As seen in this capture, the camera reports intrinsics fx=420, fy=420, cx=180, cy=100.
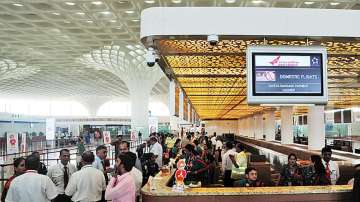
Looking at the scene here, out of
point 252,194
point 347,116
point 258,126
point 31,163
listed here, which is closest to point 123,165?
point 31,163

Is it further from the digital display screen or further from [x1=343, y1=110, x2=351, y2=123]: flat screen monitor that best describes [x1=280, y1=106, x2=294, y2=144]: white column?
[x1=343, y1=110, x2=351, y2=123]: flat screen monitor

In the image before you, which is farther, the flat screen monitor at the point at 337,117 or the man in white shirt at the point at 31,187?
the flat screen monitor at the point at 337,117

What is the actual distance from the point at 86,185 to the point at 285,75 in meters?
3.28

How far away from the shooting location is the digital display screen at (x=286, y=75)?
6127mm

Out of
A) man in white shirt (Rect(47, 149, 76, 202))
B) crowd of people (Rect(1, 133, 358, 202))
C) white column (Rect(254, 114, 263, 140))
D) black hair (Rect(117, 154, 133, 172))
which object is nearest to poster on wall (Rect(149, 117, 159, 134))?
white column (Rect(254, 114, 263, 140))

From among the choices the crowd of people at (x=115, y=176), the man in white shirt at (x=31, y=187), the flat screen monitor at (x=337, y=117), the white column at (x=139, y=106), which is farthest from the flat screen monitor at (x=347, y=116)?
the man in white shirt at (x=31, y=187)

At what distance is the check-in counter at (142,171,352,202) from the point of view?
21.1 ft

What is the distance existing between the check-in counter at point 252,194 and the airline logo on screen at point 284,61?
1975 millimetres

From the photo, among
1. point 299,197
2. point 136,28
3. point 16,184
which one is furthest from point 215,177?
point 136,28

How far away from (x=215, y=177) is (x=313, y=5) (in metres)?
12.7

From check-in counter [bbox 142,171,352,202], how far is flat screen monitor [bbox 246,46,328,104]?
4.81ft

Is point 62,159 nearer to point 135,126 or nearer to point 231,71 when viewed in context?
point 231,71

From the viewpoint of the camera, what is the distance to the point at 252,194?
21.4 feet

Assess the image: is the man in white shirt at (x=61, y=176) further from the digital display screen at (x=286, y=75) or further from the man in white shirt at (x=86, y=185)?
the digital display screen at (x=286, y=75)
